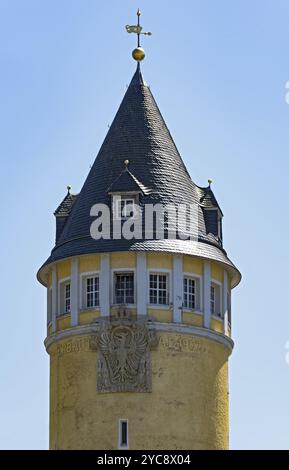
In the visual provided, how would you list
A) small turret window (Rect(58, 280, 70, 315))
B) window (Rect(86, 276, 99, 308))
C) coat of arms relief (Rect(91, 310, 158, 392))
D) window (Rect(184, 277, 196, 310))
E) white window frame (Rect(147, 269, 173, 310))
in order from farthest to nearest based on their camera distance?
small turret window (Rect(58, 280, 70, 315)) < window (Rect(184, 277, 196, 310)) < window (Rect(86, 276, 99, 308)) < white window frame (Rect(147, 269, 173, 310)) < coat of arms relief (Rect(91, 310, 158, 392))

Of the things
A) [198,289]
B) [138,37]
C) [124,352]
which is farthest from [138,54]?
[124,352]

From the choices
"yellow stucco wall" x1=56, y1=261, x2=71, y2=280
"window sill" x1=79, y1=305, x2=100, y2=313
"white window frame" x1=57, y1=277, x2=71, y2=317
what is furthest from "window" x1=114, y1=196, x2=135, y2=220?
"window sill" x1=79, y1=305, x2=100, y2=313

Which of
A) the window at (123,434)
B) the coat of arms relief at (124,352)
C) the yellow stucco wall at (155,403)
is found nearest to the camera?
the window at (123,434)

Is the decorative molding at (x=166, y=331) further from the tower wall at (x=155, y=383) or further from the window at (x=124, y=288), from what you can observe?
the window at (x=124, y=288)

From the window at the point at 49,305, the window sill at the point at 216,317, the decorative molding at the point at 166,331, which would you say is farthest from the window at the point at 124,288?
the window at the point at 49,305

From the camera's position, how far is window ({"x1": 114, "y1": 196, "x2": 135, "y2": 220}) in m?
95.2

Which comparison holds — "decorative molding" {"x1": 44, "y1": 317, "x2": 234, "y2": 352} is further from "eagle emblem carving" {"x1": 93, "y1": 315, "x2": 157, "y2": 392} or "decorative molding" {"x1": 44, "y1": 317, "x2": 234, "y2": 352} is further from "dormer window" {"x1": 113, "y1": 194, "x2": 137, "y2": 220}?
"dormer window" {"x1": 113, "y1": 194, "x2": 137, "y2": 220}

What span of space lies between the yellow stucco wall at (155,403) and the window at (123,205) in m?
5.35

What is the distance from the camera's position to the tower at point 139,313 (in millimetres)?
92500

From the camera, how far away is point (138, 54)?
9988cm

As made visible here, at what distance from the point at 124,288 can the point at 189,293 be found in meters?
2.65

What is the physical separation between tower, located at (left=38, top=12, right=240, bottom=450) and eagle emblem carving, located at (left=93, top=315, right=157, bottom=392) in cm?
4
